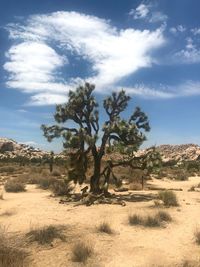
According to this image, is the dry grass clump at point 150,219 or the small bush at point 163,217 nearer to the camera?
the dry grass clump at point 150,219

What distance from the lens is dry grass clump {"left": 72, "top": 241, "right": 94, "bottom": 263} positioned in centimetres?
988

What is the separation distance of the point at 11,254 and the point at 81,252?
5.84ft

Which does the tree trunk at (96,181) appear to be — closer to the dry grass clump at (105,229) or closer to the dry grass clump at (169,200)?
the dry grass clump at (169,200)

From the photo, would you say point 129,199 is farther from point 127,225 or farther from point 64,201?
point 127,225

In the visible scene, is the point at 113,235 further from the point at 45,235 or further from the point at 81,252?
the point at 81,252

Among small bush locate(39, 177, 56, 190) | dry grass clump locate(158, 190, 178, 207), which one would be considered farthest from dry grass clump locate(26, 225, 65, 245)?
small bush locate(39, 177, 56, 190)

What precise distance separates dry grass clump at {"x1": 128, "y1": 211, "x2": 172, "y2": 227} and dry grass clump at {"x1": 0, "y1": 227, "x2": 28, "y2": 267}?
4805 millimetres

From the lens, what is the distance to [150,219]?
1362 centimetres

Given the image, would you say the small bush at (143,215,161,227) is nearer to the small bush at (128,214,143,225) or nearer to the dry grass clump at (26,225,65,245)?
the small bush at (128,214,143,225)

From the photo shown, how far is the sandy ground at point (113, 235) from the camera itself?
33.2ft

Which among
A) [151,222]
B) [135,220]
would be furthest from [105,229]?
[151,222]

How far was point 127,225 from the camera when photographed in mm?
13594

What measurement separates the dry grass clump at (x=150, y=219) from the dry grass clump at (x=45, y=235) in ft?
10.2

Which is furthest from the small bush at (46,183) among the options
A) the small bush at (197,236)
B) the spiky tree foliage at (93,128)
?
the small bush at (197,236)
